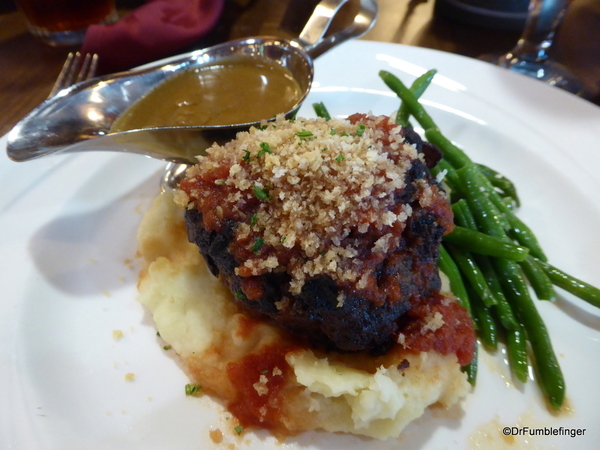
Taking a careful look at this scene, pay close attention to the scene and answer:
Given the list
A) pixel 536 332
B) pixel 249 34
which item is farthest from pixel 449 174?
pixel 249 34

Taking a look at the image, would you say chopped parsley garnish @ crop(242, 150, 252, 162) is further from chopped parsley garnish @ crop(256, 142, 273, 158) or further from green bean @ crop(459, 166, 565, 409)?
green bean @ crop(459, 166, 565, 409)

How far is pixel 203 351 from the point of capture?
2.61 m

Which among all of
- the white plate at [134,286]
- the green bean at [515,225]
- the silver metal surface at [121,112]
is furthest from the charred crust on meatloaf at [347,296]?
the green bean at [515,225]

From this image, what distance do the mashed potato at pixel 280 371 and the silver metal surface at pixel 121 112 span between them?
92 cm

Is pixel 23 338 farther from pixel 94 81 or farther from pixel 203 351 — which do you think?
pixel 94 81

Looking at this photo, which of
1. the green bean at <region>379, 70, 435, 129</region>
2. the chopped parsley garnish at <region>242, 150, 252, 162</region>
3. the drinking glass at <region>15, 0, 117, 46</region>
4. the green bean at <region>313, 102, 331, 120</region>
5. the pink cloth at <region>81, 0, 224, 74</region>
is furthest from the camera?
the drinking glass at <region>15, 0, 117, 46</region>

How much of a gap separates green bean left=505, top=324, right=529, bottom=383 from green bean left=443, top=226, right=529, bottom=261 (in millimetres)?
479

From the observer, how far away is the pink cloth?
4691mm

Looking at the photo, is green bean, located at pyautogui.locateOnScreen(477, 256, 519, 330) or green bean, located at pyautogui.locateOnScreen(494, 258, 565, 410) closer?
green bean, located at pyautogui.locateOnScreen(494, 258, 565, 410)

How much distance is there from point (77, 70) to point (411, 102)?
11.7 feet

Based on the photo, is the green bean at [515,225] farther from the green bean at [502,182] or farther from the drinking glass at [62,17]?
the drinking glass at [62,17]

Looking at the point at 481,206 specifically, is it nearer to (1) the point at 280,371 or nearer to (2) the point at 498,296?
(2) the point at 498,296

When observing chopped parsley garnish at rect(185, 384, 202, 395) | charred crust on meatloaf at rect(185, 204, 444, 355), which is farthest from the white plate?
charred crust on meatloaf at rect(185, 204, 444, 355)

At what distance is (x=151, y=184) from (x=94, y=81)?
3.09 ft
